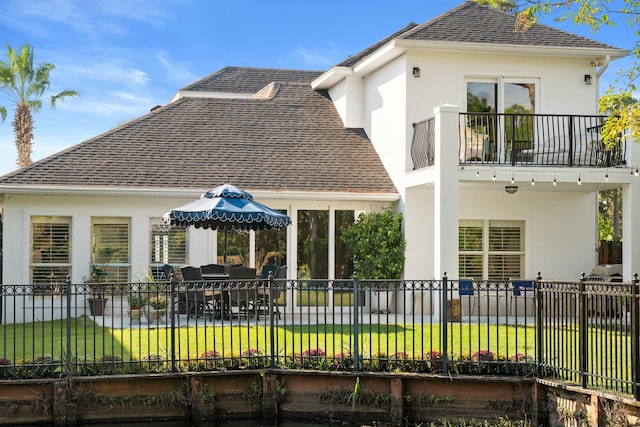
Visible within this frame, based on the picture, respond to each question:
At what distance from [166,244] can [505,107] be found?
8.74m

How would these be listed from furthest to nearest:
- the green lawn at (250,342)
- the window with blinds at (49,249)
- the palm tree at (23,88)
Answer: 1. the palm tree at (23,88)
2. the window with blinds at (49,249)
3. the green lawn at (250,342)

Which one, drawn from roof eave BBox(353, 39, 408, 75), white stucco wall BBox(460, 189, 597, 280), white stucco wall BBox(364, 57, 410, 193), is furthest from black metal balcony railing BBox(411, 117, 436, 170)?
white stucco wall BBox(460, 189, 597, 280)

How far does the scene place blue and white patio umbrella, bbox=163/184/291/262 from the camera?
57.2ft

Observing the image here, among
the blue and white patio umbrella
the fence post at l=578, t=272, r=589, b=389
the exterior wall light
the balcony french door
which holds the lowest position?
the fence post at l=578, t=272, r=589, b=389

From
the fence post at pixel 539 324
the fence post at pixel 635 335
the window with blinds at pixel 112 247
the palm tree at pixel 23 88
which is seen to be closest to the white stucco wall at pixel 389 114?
the window with blinds at pixel 112 247

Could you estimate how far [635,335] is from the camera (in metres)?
10.5

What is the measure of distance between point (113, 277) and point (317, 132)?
6.95 metres

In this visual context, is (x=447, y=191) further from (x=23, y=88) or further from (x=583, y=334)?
(x=23, y=88)

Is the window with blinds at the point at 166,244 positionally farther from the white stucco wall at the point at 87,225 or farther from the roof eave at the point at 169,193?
the roof eave at the point at 169,193

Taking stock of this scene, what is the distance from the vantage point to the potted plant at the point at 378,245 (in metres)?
21.0

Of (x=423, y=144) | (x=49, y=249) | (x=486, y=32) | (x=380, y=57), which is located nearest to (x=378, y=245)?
(x=423, y=144)

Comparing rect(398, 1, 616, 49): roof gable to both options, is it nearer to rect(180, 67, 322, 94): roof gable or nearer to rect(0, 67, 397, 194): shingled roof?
rect(0, 67, 397, 194): shingled roof

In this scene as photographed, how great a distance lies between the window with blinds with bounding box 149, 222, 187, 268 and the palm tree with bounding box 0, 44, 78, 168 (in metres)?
18.5

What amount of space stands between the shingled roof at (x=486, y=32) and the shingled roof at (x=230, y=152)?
3.55m
